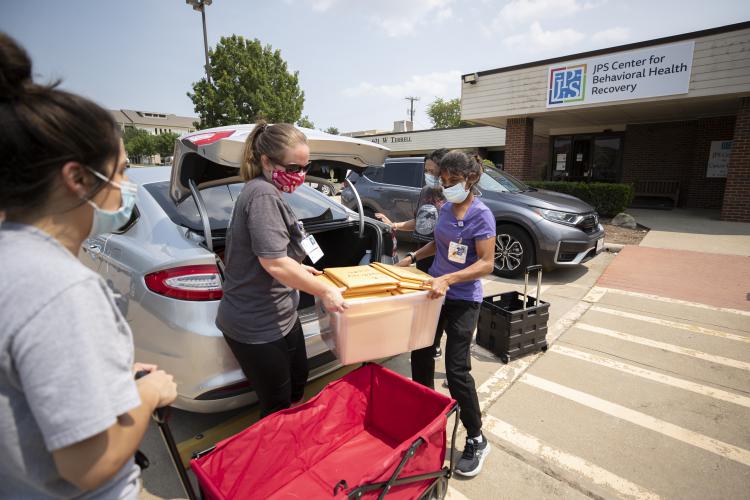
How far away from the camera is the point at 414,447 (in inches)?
64.7

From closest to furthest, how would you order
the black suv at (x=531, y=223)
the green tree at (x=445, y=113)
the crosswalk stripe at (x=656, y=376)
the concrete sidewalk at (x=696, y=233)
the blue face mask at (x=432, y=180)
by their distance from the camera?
1. the crosswalk stripe at (x=656, y=376)
2. the blue face mask at (x=432, y=180)
3. the black suv at (x=531, y=223)
4. the concrete sidewalk at (x=696, y=233)
5. the green tree at (x=445, y=113)

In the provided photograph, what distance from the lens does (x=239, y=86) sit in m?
21.9

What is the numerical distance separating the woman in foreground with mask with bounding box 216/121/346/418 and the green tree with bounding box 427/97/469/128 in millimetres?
51487

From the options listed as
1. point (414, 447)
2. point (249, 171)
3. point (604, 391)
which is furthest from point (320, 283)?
point (604, 391)

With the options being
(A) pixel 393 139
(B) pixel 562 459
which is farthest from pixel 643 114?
(A) pixel 393 139

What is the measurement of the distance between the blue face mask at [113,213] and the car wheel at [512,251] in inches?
204

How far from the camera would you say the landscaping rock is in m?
9.59

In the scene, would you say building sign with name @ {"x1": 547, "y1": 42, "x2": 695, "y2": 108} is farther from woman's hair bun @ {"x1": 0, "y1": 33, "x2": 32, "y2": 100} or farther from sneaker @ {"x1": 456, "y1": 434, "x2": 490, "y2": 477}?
woman's hair bun @ {"x1": 0, "y1": 33, "x2": 32, "y2": 100}

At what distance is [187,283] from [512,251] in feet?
15.8

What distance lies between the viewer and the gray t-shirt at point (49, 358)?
692 mm

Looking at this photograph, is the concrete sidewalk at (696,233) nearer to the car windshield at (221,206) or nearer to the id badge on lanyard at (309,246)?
the car windshield at (221,206)

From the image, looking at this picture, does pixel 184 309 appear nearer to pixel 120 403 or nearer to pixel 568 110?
pixel 120 403

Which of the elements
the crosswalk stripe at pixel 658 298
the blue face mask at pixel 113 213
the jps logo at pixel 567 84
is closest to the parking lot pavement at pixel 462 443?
the crosswalk stripe at pixel 658 298

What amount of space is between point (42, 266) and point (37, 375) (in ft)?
0.64
